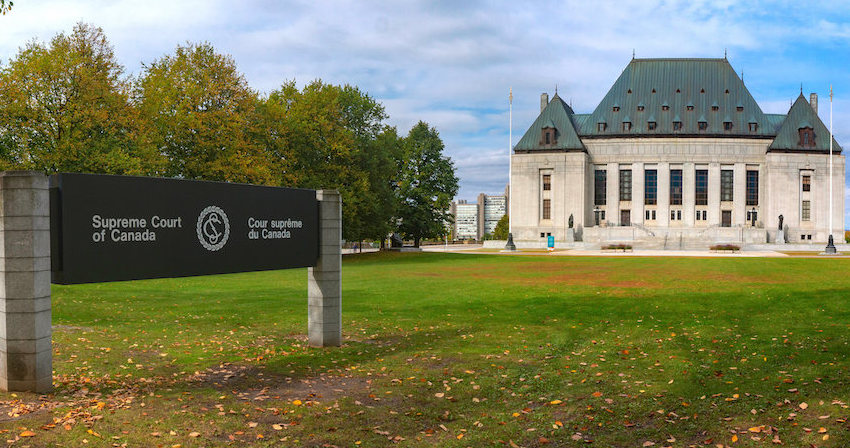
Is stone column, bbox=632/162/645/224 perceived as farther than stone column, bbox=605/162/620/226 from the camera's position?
No

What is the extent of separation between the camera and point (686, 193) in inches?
3821

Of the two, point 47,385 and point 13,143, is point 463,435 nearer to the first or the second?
point 47,385

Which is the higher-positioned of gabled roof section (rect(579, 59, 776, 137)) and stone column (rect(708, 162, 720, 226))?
gabled roof section (rect(579, 59, 776, 137))

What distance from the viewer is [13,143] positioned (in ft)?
114

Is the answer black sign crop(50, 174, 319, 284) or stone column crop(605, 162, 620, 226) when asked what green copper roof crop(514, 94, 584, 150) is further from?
black sign crop(50, 174, 319, 284)

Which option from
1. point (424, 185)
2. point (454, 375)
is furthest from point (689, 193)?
point (454, 375)

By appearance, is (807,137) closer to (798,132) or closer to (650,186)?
(798,132)

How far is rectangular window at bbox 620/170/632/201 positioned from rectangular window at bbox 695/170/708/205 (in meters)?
10.3

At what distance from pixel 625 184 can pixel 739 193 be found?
1724 centimetres

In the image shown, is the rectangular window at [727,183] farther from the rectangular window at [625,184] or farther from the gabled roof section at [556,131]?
the gabled roof section at [556,131]

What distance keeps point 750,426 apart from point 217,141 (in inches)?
1654

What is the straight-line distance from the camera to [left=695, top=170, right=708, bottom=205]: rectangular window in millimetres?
97188

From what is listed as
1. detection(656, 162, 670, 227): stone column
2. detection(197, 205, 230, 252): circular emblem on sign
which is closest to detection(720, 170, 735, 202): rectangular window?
detection(656, 162, 670, 227): stone column

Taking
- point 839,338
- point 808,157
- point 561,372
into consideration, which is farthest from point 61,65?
point 808,157
